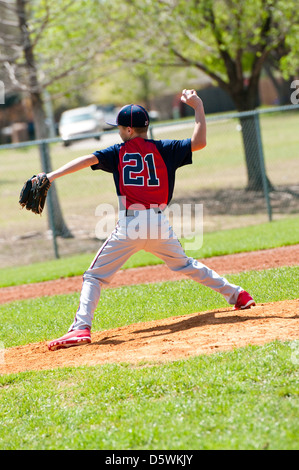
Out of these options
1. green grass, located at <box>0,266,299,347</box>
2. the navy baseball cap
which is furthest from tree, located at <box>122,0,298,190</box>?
the navy baseball cap

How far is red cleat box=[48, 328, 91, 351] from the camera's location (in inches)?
217

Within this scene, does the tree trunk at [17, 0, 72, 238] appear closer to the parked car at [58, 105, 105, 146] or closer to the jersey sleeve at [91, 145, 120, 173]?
the jersey sleeve at [91, 145, 120, 173]

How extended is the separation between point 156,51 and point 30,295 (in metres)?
9.24

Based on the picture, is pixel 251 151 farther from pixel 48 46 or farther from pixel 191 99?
pixel 191 99

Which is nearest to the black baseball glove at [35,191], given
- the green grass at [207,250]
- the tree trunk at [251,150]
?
the green grass at [207,250]

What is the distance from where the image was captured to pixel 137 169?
5.45m

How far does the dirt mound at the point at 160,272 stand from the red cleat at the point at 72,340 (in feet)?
10.5

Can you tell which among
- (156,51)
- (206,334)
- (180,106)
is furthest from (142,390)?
(180,106)

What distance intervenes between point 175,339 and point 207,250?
5431 mm

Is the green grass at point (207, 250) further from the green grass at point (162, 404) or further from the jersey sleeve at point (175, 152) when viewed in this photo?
the green grass at point (162, 404)

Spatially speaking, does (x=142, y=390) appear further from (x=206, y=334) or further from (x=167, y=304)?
(x=167, y=304)

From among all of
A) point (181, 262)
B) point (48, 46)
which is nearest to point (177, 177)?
point (48, 46)

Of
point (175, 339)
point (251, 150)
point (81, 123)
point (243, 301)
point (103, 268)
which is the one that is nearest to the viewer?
point (175, 339)

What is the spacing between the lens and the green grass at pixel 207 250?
34.2 ft
